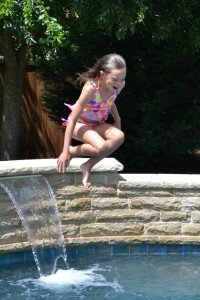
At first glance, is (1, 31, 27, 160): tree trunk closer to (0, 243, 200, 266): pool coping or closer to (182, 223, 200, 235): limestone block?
(0, 243, 200, 266): pool coping

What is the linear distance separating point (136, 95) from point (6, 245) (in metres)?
4.24

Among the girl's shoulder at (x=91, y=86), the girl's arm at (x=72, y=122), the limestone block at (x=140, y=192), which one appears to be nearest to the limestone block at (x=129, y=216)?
the limestone block at (x=140, y=192)

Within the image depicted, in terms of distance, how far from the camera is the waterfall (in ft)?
22.6

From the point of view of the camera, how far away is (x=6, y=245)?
701cm

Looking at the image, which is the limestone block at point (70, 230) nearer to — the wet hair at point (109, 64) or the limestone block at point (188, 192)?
the limestone block at point (188, 192)

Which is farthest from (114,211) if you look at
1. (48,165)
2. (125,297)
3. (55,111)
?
(55,111)

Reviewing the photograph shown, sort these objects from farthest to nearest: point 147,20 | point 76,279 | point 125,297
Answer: point 147,20
point 76,279
point 125,297

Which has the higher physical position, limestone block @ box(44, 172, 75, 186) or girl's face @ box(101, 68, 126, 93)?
girl's face @ box(101, 68, 126, 93)

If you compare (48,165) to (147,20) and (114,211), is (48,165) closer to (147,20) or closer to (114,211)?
(114,211)

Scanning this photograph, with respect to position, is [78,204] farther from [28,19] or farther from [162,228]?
[28,19]

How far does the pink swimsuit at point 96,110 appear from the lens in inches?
243

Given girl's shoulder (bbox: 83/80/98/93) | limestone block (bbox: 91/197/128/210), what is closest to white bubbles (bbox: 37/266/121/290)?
limestone block (bbox: 91/197/128/210)

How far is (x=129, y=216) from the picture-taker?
7379 millimetres

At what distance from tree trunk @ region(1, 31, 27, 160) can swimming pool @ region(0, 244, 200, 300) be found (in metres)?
4.30
